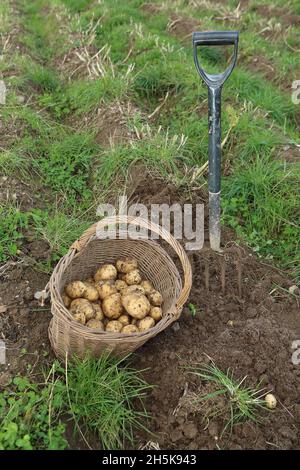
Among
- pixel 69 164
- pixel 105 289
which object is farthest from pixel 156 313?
pixel 69 164

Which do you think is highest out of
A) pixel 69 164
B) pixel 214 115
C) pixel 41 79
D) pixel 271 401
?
pixel 214 115

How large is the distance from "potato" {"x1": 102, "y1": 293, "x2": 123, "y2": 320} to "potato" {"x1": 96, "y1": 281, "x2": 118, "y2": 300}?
0.06 m

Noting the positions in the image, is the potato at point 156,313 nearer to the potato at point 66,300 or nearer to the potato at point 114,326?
the potato at point 114,326

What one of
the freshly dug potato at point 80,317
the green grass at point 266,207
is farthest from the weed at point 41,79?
the freshly dug potato at point 80,317

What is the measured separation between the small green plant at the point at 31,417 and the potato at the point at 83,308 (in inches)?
15.2

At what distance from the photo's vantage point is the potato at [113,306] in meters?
2.81

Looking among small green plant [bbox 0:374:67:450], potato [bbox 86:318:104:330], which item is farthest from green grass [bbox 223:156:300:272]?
small green plant [bbox 0:374:67:450]

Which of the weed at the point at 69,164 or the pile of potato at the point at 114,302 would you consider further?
the weed at the point at 69,164

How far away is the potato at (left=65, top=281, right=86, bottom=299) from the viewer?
284 centimetres

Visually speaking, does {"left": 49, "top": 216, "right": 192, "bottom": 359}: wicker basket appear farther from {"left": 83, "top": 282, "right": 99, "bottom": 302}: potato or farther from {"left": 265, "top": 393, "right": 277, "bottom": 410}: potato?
{"left": 265, "top": 393, "right": 277, "bottom": 410}: potato

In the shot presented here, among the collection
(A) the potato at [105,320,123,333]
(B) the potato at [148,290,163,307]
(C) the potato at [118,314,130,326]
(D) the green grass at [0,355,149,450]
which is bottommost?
(D) the green grass at [0,355,149,450]

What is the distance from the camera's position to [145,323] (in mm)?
2721

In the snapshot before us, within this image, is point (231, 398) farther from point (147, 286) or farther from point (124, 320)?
point (147, 286)

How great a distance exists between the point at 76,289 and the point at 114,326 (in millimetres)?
326
